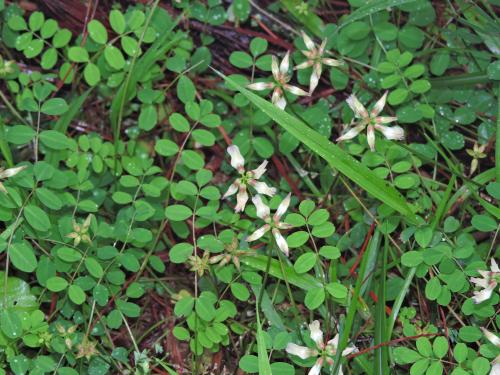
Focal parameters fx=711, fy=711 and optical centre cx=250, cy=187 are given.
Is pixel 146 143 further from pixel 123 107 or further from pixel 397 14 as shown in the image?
pixel 397 14

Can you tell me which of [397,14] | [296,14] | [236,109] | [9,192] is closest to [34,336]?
[9,192]

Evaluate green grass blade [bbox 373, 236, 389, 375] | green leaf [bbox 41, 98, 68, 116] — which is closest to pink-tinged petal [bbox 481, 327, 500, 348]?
green grass blade [bbox 373, 236, 389, 375]

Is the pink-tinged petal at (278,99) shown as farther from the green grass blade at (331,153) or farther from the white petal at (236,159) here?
the white petal at (236,159)

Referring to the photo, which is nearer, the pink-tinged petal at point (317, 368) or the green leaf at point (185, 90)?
the pink-tinged petal at point (317, 368)

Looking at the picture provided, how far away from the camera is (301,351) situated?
2645 millimetres

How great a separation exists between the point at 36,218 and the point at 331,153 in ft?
3.95

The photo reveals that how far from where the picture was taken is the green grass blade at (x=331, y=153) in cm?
272

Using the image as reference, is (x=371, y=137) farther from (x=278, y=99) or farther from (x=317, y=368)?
(x=317, y=368)

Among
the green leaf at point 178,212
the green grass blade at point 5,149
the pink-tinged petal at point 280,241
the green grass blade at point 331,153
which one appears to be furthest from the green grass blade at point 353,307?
the green grass blade at point 5,149

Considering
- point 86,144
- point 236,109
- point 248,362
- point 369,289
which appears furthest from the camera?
point 236,109

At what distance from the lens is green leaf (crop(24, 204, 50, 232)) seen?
112 inches

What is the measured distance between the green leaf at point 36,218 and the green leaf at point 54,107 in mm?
480

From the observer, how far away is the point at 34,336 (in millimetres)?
2859

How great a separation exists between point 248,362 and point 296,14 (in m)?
1.67
